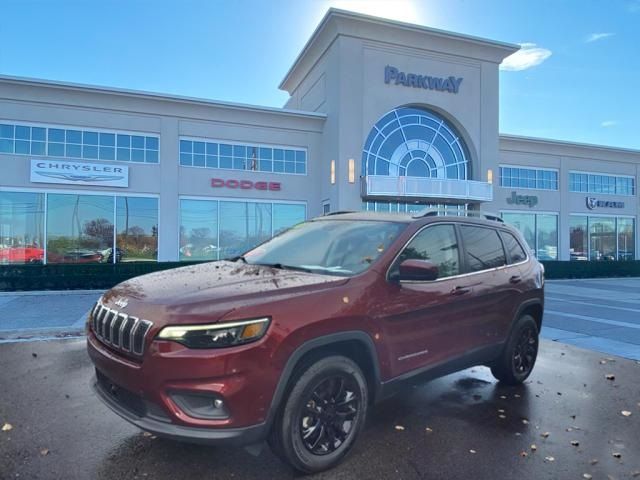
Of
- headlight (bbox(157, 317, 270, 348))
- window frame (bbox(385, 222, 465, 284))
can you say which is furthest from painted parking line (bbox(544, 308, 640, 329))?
headlight (bbox(157, 317, 270, 348))

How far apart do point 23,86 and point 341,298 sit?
66.8ft

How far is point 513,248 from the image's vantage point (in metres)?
5.18

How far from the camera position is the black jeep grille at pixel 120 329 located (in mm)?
2777

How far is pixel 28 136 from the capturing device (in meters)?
18.1

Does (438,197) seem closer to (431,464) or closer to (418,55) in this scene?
(418,55)

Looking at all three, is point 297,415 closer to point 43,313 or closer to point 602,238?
point 43,313

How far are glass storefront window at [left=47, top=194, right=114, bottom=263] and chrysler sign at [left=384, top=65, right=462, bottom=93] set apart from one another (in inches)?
582

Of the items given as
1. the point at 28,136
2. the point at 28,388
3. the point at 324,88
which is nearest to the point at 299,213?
the point at 324,88

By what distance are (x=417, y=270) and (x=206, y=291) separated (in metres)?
1.58

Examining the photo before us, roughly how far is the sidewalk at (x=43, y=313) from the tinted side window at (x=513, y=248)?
7059 mm

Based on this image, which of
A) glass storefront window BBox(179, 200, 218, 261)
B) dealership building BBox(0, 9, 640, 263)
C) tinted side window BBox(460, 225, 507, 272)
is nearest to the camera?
tinted side window BBox(460, 225, 507, 272)

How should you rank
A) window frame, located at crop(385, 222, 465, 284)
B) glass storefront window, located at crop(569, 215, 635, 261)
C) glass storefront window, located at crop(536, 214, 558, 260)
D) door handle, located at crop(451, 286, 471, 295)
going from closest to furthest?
window frame, located at crop(385, 222, 465, 284)
door handle, located at crop(451, 286, 471, 295)
glass storefront window, located at crop(536, 214, 558, 260)
glass storefront window, located at crop(569, 215, 635, 261)

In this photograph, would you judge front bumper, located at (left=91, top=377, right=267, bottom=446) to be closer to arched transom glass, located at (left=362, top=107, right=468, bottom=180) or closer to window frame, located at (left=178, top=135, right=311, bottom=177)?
window frame, located at (left=178, top=135, right=311, bottom=177)

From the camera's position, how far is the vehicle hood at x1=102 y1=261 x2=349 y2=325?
2.72 meters
